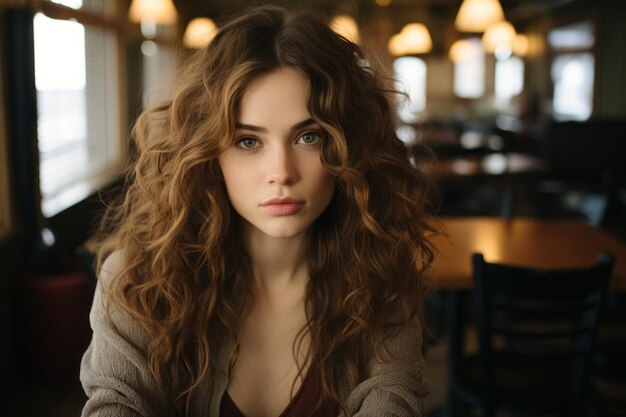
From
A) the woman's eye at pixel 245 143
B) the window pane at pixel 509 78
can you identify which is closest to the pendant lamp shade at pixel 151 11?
the woman's eye at pixel 245 143

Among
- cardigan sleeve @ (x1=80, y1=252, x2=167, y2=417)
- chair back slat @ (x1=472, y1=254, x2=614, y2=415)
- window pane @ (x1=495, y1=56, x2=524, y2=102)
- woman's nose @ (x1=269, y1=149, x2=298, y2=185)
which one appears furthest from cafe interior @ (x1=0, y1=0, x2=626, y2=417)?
window pane @ (x1=495, y1=56, x2=524, y2=102)

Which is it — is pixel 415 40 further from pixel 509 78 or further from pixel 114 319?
pixel 114 319

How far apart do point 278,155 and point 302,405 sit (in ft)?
1.47

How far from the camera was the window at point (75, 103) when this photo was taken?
14.3ft

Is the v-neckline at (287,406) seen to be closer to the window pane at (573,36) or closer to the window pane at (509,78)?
the window pane at (573,36)

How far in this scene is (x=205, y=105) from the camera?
1195 mm

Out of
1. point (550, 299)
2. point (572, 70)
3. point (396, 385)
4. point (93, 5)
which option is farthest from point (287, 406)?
point (572, 70)

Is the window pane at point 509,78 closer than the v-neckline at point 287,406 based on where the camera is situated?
No

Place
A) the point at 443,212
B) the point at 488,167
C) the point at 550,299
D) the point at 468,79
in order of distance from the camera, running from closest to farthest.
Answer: the point at 550,299 → the point at 443,212 → the point at 488,167 → the point at 468,79

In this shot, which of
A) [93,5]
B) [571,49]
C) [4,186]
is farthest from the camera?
[571,49]

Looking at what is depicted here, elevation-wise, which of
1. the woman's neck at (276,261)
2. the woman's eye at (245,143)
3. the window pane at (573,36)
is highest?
the window pane at (573,36)

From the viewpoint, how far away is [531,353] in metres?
2.18

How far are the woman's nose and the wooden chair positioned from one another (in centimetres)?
104

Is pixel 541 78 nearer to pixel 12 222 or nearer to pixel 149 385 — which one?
pixel 12 222
